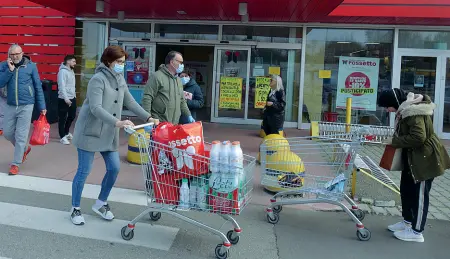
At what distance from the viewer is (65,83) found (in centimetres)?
808

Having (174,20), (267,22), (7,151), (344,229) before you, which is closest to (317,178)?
(344,229)

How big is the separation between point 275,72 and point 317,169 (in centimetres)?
765

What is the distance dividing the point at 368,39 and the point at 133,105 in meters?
8.88

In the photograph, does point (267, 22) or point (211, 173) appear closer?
point (211, 173)

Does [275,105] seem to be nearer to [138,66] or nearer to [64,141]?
[64,141]

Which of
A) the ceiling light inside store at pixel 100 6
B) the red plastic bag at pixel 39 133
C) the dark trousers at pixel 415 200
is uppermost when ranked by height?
the ceiling light inside store at pixel 100 6

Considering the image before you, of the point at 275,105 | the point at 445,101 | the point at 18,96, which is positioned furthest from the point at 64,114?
the point at 445,101

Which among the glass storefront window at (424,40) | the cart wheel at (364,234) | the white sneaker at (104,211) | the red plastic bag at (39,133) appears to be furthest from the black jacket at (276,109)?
the glass storefront window at (424,40)

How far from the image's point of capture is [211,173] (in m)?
3.63

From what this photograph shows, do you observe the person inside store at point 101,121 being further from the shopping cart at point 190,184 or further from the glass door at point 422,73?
the glass door at point 422,73

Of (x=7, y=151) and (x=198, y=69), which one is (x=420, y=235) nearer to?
(x=7, y=151)

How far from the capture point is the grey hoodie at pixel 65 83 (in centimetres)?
799

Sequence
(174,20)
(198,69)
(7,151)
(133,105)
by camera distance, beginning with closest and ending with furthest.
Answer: (133,105)
(7,151)
(174,20)
(198,69)

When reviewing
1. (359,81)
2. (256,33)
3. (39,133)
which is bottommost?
(39,133)
